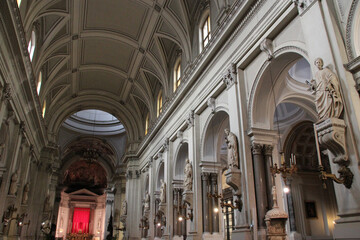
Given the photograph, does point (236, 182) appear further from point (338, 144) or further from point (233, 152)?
point (338, 144)

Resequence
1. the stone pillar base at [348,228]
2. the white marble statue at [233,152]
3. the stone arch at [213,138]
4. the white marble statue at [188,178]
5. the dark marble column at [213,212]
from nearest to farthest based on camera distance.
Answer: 1. the stone pillar base at [348,228]
2. the white marble statue at [233,152]
3. the dark marble column at [213,212]
4. the stone arch at [213,138]
5. the white marble statue at [188,178]

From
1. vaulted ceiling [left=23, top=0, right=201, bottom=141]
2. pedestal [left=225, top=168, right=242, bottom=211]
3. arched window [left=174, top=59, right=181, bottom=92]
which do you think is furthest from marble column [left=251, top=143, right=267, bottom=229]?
arched window [left=174, top=59, right=181, bottom=92]

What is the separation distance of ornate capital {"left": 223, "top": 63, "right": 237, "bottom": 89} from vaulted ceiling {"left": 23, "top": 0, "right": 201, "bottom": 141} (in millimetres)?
4214

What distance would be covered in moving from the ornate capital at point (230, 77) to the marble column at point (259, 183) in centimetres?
222

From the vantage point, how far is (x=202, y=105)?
12062 mm

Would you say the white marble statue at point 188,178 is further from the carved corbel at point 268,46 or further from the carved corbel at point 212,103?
the carved corbel at point 268,46

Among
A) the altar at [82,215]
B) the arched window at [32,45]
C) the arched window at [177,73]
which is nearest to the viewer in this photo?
the arched window at [32,45]

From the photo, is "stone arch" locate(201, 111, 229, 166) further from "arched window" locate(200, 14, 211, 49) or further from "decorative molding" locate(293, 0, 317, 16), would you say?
"decorative molding" locate(293, 0, 317, 16)

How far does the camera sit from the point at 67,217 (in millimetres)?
43156

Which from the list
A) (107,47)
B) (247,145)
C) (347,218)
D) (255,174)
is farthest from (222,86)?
(107,47)

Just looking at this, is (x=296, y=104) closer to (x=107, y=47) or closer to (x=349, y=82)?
(x=349, y=82)

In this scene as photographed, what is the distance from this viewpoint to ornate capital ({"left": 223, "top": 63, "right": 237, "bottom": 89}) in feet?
31.9

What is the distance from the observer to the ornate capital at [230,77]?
9711 millimetres

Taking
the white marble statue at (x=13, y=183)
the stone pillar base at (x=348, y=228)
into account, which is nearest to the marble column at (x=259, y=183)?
the stone pillar base at (x=348, y=228)
